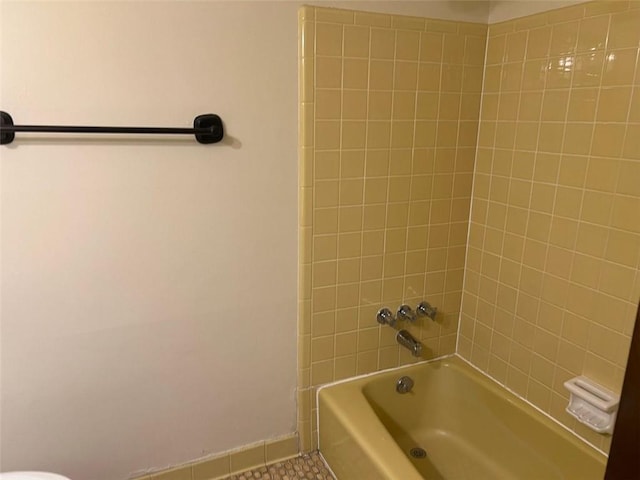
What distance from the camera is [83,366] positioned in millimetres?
1431

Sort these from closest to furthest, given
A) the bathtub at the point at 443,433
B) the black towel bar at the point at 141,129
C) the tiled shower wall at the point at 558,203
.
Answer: the black towel bar at the point at 141,129, the tiled shower wall at the point at 558,203, the bathtub at the point at 443,433

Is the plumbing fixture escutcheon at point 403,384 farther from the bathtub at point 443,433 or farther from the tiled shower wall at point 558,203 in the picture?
the tiled shower wall at point 558,203

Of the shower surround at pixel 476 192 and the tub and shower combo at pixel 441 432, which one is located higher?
the shower surround at pixel 476 192

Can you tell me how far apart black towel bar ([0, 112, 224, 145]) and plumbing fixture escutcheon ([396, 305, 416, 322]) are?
0.96 metres

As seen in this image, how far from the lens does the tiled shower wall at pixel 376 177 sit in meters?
1.52

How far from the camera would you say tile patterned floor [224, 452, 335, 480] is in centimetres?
172

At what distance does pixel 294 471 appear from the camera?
5.76 ft

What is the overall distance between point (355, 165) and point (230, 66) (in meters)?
0.52

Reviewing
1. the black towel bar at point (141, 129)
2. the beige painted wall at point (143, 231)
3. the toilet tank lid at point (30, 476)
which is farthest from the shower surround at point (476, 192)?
the toilet tank lid at point (30, 476)

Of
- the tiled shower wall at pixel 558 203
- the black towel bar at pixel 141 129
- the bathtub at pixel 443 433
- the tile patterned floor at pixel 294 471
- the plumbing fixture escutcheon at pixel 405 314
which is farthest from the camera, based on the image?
the plumbing fixture escutcheon at pixel 405 314

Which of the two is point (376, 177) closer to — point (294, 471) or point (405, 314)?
point (405, 314)

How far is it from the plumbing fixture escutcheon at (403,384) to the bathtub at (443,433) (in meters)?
0.02

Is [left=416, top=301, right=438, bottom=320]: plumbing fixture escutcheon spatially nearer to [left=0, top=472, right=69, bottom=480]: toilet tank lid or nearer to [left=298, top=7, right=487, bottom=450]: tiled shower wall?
[left=298, top=7, right=487, bottom=450]: tiled shower wall

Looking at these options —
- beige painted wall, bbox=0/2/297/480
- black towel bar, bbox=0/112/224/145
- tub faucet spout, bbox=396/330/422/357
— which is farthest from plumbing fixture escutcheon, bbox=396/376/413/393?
black towel bar, bbox=0/112/224/145
